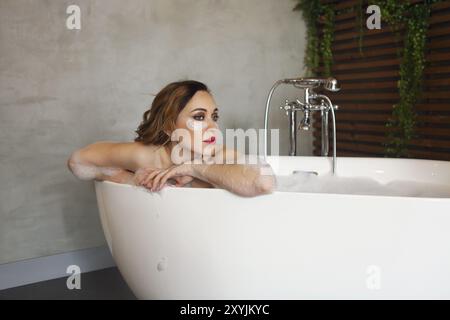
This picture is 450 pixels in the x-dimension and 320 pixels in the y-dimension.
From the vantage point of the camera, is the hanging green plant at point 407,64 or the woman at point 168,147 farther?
the hanging green plant at point 407,64

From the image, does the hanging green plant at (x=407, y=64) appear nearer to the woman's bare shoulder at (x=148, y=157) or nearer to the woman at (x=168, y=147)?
the woman at (x=168, y=147)

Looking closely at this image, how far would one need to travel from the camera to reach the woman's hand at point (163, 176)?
1.91 m

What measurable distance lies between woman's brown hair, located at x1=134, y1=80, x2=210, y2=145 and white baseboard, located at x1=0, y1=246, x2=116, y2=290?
3.73 ft

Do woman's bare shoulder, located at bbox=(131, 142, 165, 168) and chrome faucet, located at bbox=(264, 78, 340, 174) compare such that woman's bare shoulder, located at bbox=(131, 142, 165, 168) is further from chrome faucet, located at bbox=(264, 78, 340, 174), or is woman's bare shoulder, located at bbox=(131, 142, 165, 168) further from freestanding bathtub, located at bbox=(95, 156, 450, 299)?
chrome faucet, located at bbox=(264, 78, 340, 174)

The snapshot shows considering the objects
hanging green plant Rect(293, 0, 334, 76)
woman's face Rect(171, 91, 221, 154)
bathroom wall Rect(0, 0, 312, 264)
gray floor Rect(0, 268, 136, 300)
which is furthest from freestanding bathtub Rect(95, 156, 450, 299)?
hanging green plant Rect(293, 0, 334, 76)

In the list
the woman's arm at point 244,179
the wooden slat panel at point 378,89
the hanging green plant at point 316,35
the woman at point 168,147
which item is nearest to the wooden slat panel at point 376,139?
the wooden slat panel at point 378,89

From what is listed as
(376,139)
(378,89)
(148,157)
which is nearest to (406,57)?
(378,89)

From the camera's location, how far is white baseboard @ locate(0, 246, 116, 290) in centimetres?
277

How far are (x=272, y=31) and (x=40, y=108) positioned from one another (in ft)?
5.22

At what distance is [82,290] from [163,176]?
105 centimetres

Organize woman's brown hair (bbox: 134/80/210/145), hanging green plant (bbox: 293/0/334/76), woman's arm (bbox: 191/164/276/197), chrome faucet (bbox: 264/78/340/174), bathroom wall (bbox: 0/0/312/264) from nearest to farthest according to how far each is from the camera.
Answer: woman's arm (bbox: 191/164/276/197)
woman's brown hair (bbox: 134/80/210/145)
chrome faucet (bbox: 264/78/340/174)
bathroom wall (bbox: 0/0/312/264)
hanging green plant (bbox: 293/0/334/76)

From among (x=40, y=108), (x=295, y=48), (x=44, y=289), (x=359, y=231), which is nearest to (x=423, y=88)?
(x=295, y=48)

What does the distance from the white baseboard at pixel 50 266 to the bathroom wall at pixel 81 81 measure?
0.04m

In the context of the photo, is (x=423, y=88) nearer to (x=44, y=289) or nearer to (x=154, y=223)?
(x=154, y=223)
